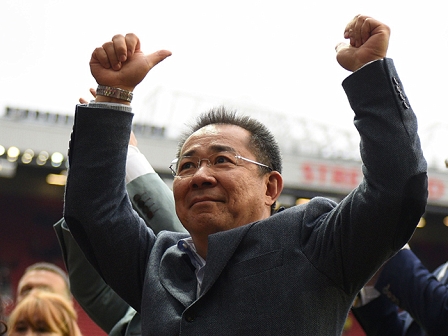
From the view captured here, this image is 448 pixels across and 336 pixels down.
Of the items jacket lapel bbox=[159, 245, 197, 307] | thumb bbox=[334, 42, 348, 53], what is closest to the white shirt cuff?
jacket lapel bbox=[159, 245, 197, 307]

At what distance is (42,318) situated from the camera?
273 cm

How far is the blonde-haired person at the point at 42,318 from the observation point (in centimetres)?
272

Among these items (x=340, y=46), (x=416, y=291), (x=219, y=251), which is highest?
(x=340, y=46)

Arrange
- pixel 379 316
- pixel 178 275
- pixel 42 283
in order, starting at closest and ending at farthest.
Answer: pixel 178 275 → pixel 379 316 → pixel 42 283

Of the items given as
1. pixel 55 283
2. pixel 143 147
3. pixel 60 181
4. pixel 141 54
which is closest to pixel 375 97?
pixel 141 54

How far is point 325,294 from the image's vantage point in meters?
1.50

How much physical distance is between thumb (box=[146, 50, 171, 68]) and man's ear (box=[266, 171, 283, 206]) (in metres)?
0.42

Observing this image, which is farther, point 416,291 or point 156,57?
point 416,291

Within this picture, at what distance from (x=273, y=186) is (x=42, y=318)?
131 centimetres

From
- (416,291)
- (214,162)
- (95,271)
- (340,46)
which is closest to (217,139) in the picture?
(214,162)

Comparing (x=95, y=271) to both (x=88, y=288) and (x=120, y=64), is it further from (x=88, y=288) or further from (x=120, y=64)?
(x=120, y=64)

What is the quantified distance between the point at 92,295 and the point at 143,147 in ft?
31.0

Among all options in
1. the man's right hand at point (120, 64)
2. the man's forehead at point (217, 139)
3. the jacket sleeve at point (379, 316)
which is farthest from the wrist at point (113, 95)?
the jacket sleeve at point (379, 316)

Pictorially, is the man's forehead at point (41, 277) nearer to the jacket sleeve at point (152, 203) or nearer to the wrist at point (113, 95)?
the jacket sleeve at point (152, 203)
